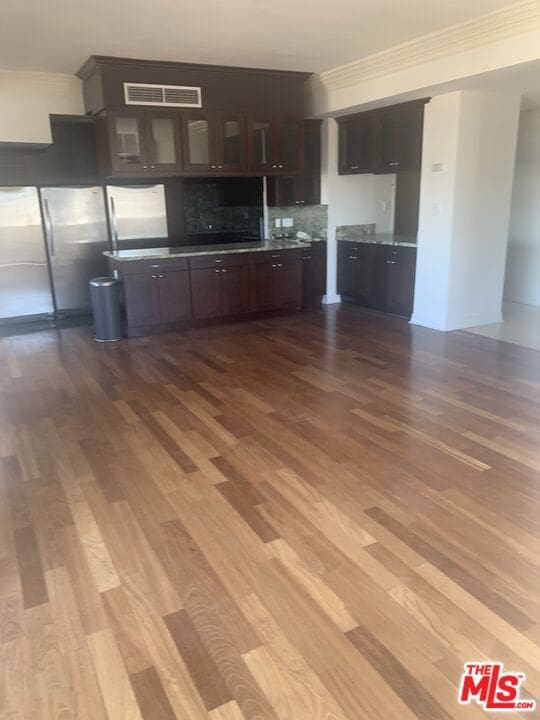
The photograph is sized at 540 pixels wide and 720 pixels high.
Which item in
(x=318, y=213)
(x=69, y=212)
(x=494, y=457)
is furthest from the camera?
(x=318, y=213)

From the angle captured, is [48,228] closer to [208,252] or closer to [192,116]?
[208,252]

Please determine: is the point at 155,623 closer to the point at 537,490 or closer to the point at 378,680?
the point at 378,680

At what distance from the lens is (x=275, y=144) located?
6.32 meters

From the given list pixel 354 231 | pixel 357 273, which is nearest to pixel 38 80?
pixel 354 231

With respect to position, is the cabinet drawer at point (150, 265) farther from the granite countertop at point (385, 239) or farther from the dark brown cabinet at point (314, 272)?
the granite countertop at point (385, 239)

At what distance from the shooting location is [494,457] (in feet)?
10.4

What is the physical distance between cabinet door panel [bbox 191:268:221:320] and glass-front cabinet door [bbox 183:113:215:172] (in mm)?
1127

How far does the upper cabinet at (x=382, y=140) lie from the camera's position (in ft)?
19.5

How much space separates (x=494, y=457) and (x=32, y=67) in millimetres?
5715

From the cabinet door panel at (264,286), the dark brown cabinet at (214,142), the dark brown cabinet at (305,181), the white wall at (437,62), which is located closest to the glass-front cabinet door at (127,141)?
the dark brown cabinet at (214,142)

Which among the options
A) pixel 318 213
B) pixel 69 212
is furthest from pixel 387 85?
pixel 69 212

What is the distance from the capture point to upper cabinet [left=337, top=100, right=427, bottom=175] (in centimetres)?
593

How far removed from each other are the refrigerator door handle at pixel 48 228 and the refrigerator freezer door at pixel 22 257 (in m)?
0.07

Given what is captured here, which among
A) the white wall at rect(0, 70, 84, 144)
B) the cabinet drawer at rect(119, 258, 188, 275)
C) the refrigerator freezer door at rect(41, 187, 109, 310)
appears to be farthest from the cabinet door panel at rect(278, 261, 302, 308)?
the white wall at rect(0, 70, 84, 144)
